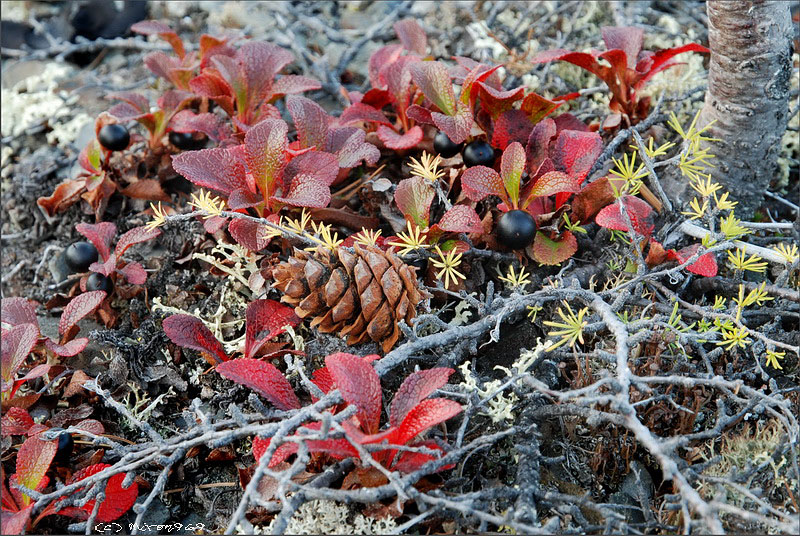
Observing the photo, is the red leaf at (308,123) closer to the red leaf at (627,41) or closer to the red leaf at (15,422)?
the red leaf at (627,41)

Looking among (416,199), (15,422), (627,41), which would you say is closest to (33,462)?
(15,422)

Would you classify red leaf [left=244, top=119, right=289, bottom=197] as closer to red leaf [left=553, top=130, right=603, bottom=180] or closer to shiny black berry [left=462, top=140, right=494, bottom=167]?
A: shiny black berry [left=462, top=140, right=494, bottom=167]

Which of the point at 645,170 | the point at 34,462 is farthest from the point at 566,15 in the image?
the point at 34,462

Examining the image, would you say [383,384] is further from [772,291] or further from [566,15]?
[566,15]

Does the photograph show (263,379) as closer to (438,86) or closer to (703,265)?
(438,86)

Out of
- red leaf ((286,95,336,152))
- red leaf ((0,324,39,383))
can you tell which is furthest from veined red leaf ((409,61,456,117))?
red leaf ((0,324,39,383))

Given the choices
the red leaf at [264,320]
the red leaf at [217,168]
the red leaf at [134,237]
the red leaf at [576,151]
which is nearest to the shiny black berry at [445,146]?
the red leaf at [576,151]
